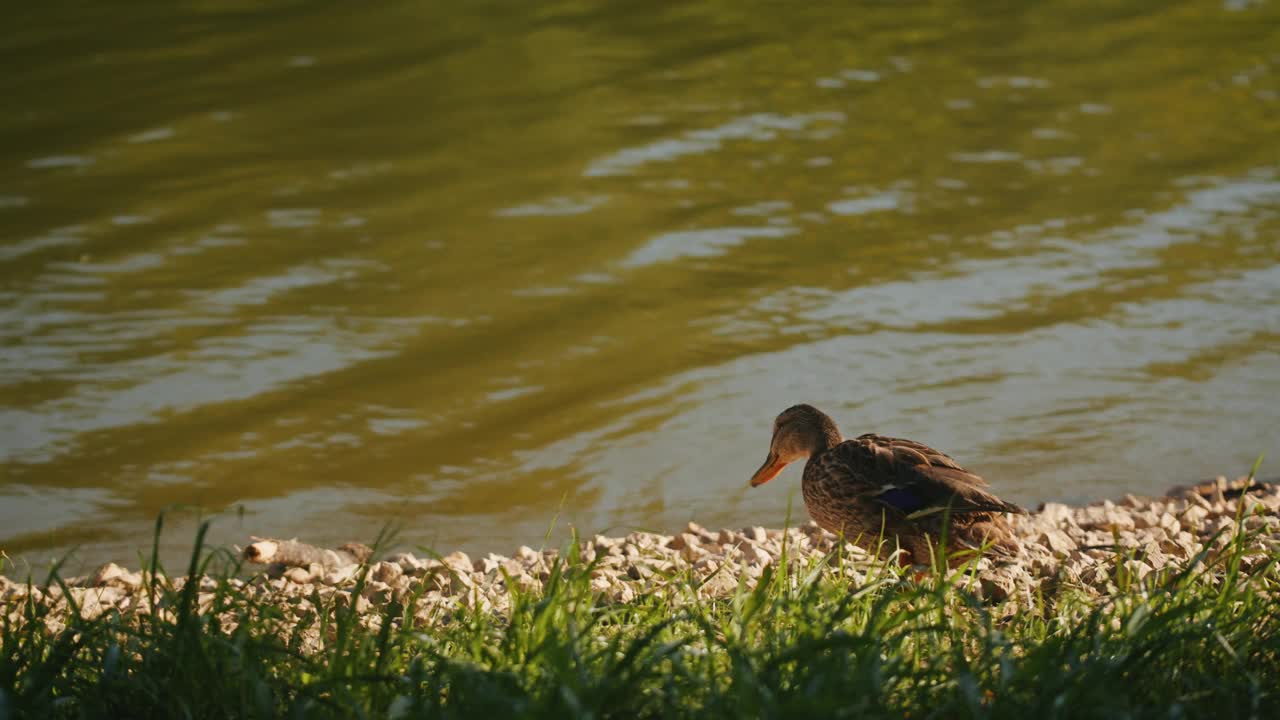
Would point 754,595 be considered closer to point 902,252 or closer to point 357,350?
point 357,350

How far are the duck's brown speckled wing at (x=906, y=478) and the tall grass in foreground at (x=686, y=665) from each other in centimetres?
96

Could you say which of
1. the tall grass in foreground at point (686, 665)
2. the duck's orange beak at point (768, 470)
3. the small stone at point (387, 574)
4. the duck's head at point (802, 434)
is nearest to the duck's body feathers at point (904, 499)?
the duck's head at point (802, 434)

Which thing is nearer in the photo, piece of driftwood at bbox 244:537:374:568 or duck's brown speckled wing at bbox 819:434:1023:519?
duck's brown speckled wing at bbox 819:434:1023:519

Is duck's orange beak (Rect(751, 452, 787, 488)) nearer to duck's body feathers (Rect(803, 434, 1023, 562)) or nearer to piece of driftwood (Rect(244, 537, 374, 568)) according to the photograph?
Result: duck's body feathers (Rect(803, 434, 1023, 562))

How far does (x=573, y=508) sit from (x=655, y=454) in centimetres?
60

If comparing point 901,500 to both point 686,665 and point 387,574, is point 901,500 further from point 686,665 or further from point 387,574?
point 387,574

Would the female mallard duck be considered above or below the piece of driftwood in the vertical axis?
above

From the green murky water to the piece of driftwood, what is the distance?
351 mm

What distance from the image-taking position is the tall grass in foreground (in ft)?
8.56

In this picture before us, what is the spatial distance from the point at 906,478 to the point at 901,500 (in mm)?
90

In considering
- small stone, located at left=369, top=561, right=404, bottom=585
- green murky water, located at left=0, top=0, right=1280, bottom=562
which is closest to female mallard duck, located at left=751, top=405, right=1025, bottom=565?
green murky water, located at left=0, top=0, right=1280, bottom=562

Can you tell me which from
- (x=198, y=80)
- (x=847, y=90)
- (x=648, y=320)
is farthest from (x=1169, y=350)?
(x=198, y=80)

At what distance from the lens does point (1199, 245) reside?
8.62 meters

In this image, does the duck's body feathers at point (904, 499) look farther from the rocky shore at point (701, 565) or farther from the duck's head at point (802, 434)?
the duck's head at point (802, 434)
